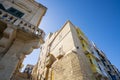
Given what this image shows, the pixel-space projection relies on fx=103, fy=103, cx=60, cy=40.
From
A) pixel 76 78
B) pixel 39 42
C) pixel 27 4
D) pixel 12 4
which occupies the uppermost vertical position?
pixel 27 4

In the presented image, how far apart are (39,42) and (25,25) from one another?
59.3 inches

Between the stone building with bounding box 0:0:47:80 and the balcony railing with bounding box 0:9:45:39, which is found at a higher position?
the balcony railing with bounding box 0:9:45:39

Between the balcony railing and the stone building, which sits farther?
the balcony railing

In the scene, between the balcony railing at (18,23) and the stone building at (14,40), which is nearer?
the stone building at (14,40)

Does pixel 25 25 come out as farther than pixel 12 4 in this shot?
No

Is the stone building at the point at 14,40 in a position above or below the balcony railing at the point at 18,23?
below

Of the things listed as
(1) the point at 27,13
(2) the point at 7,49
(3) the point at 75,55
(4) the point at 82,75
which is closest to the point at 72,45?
(3) the point at 75,55

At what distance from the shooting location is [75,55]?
11.2m

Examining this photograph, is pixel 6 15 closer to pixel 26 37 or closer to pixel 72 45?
pixel 26 37

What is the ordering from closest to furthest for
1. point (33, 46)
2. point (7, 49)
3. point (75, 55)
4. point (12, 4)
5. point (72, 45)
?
1. point (7, 49)
2. point (33, 46)
3. point (12, 4)
4. point (75, 55)
5. point (72, 45)

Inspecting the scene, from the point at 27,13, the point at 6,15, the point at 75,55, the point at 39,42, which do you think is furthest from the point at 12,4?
the point at 75,55

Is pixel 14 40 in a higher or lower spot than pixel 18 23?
lower

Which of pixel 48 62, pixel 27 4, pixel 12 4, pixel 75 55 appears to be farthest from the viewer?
pixel 48 62

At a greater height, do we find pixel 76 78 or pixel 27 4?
pixel 27 4
